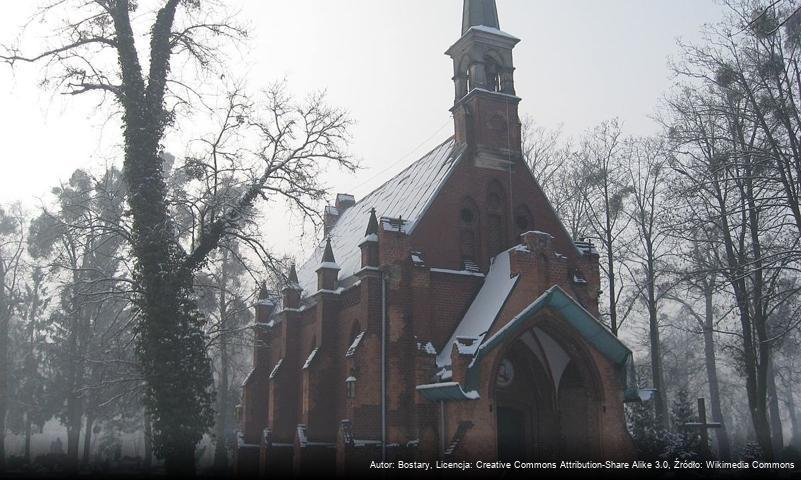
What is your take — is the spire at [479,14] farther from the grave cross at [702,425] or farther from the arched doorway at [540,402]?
the grave cross at [702,425]

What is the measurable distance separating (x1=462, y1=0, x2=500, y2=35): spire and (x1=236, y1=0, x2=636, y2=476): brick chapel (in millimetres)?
55

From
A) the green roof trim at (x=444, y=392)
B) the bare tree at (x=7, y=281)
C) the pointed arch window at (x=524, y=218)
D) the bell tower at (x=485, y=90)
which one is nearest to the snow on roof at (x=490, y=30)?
the bell tower at (x=485, y=90)

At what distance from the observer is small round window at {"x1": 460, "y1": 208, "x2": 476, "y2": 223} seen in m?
22.3

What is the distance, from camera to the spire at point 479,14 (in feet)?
80.7

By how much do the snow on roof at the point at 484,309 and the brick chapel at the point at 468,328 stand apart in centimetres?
7

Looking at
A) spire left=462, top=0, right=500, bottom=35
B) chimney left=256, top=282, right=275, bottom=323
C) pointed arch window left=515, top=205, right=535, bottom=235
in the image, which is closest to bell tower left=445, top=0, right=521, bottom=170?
spire left=462, top=0, right=500, bottom=35

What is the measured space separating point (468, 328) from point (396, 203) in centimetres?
782

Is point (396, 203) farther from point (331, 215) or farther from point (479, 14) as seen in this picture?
point (331, 215)

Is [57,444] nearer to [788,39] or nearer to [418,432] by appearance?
[418,432]

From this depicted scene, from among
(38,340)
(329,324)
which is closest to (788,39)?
(329,324)

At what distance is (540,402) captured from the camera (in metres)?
20.6

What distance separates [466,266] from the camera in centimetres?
2167

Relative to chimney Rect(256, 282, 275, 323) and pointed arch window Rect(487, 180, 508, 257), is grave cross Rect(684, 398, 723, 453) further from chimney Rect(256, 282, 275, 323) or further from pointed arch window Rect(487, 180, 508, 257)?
chimney Rect(256, 282, 275, 323)

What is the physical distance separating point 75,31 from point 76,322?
2270 cm
